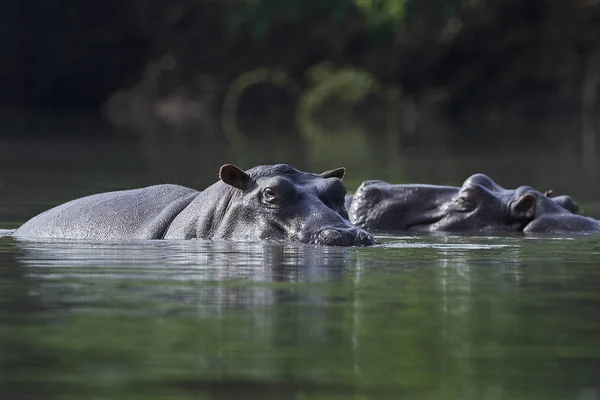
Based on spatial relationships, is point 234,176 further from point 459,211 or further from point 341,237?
point 459,211

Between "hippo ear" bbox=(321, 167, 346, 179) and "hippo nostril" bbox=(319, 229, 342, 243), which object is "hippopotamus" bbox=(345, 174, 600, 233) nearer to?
"hippo ear" bbox=(321, 167, 346, 179)

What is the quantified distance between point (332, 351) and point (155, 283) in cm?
213

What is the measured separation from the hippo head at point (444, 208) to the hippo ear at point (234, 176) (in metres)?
2.01

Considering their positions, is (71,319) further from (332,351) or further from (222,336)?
(332,351)

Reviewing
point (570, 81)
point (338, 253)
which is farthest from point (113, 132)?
point (338, 253)

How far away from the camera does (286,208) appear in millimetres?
9133

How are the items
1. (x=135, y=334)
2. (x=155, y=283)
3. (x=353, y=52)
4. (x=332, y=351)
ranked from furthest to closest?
(x=353, y=52) → (x=155, y=283) → (x=135, y=334) → (x=332, y=351)

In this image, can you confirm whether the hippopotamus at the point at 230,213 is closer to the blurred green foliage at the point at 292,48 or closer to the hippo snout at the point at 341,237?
the hippo snout at the point at 341,237

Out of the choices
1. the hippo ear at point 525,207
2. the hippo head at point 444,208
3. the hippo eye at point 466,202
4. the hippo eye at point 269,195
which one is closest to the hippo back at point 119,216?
the hippo eye at point 269,195

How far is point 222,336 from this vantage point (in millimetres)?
5789

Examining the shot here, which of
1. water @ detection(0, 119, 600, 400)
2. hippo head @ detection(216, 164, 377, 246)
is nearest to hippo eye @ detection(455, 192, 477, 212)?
water @ detection(0, 119, 600, 400)

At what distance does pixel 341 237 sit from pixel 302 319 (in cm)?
261

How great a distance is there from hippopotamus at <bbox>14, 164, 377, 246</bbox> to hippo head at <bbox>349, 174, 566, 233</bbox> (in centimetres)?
157

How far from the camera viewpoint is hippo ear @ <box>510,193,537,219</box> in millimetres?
11258
